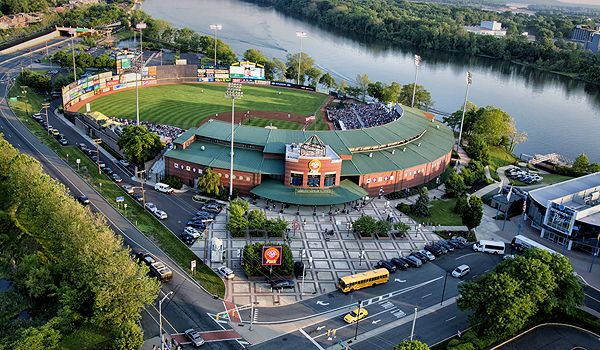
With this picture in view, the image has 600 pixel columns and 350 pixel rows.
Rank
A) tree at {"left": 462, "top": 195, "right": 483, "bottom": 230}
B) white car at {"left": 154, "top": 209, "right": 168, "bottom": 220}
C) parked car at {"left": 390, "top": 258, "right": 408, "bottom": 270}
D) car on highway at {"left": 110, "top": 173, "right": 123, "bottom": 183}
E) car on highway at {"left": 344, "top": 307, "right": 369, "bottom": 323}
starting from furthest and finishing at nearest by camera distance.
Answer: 1. car on highway at {"left": 110, "top": 173, "right": 123, "bottom": 183}
2. white car at {"left": 154, "top": 209, "right": 168, "bottom": 220}
3. tree at {"left": 462, "top": 195, "right": 483, "bottom": 230}
4. parked car at {"left": 390, "top": 258, "right": 408, "bottom": 270}
5. car on highway at {"left": 344, "top": 307, "right": 369, "bottom": 323}

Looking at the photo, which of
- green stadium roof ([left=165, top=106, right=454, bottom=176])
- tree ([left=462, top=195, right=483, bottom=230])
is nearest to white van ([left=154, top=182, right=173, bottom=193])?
green stadium roof ([left=165, top=106, right=454, bottom=176])

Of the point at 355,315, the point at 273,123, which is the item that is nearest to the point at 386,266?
the point at 355,315

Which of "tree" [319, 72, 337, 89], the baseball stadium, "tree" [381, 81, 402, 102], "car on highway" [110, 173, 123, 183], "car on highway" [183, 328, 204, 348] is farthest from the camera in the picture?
"tree" [319, 72, 337, 89]

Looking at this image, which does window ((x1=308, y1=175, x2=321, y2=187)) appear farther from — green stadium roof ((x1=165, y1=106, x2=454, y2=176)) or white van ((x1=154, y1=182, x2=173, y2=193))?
white van ((x1=154, y1=182, x2=173, y2=193))

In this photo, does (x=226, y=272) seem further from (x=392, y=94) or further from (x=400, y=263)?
(x=392, y=94)

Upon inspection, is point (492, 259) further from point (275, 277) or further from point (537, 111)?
point (537, 111)

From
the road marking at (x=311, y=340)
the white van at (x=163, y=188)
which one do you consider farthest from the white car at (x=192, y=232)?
the road marking at (x=311, y=340)

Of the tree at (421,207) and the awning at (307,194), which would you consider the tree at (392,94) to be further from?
the tree at (421,207)
